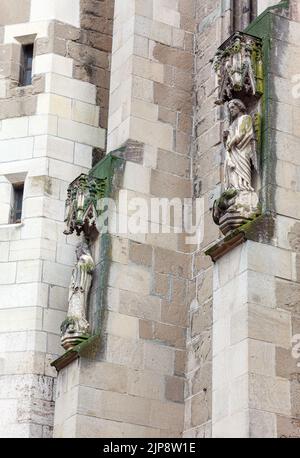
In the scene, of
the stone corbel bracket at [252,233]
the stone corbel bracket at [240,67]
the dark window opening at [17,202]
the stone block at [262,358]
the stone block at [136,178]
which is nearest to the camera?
the stone block at [262,358]

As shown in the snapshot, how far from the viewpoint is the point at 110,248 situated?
1636 cm

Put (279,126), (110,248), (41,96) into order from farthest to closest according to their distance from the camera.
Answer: (41,96), (110,248), (279,126)

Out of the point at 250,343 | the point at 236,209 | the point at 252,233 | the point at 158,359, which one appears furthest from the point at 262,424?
the point at 158,359

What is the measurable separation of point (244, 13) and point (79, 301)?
4.98 metres

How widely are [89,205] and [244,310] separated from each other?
3902 mm

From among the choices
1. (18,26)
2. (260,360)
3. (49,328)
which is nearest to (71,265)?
(49,328)

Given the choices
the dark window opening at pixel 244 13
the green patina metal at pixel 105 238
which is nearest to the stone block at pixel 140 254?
the green patina metal at pixel 105 238

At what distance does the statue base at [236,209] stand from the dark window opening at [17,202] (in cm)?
500

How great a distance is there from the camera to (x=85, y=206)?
1675cm

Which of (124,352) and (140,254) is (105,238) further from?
(124,352)

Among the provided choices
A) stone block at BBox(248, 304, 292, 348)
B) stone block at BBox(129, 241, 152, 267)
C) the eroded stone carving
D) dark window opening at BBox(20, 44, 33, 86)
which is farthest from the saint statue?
dark window opening at BBox(20, 44, 33, 86)

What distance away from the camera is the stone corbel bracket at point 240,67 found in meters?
14.8

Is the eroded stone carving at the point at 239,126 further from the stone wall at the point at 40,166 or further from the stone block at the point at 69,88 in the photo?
the stone block at the point at 69,88

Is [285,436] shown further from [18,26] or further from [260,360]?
[18,26]
